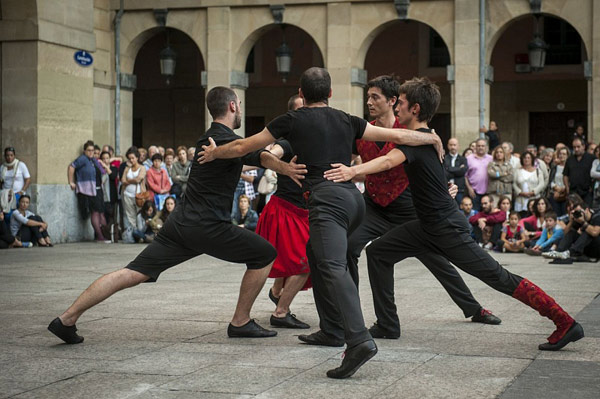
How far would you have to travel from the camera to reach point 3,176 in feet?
57.4

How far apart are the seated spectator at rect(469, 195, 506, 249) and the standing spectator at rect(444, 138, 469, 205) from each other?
572 millimetres

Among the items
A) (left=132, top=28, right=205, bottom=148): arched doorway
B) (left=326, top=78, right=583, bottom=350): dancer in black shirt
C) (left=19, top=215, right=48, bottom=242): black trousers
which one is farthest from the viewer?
(left=132, top=28, right=205, bottom=148): arched doorway

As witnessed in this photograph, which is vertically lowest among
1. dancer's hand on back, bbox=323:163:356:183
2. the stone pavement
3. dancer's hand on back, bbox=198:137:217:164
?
the stone pavement

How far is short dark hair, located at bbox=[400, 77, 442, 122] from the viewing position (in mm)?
7043

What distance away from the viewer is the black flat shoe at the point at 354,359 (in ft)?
19.1

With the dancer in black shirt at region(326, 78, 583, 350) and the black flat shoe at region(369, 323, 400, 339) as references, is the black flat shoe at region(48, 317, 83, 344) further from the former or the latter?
the dancer in black shirt at region(326, 78, 583, 350)

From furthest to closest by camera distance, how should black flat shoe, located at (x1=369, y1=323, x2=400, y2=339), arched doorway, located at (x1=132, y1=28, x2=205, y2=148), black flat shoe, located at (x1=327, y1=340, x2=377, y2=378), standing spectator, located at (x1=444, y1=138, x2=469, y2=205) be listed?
arched doorway, located at (x1=132, y1=28, x2=205, y2=148)
standing spectator, located at (x1=444, y1=138, x2=469, y2=205)
black flat shoe, located at (x1=369, y1=323, x2=400, y2=339)
black flat shoe, located at (x1=327, y1=340, x2=377, y2=378)

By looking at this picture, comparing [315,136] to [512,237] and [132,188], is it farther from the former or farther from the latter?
[132,188]

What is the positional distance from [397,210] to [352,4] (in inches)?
677

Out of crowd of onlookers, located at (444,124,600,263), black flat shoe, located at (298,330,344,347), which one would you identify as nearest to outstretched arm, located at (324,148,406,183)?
black flat shoe, located at (298,330,344,347)

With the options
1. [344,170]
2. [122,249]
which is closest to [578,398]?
[344,170]

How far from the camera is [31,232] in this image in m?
17.8

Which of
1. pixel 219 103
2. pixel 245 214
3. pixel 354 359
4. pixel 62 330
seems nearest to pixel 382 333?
pixel 354 359

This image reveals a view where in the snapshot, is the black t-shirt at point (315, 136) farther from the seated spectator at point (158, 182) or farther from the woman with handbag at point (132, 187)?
the woman with handbag at point (132, 187)
